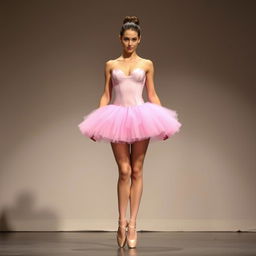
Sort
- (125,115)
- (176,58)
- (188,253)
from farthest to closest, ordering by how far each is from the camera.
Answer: (176,58)
(125,115)
(188,253)

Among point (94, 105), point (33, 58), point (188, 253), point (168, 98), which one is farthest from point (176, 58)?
point (188, 253)

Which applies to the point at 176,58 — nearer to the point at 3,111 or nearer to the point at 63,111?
the point at 63,111

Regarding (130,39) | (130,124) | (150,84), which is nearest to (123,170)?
(130,124)

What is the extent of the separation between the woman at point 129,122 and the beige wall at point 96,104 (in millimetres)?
1346

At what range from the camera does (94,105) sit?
17.2 ft

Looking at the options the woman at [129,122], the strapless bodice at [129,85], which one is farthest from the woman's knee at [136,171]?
the strapless bodice at [129,85]

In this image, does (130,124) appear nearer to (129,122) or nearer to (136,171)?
(129,122)

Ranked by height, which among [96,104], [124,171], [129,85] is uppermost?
[96,104]

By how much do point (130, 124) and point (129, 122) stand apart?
Result: 1 centimetres

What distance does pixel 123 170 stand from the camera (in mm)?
3773

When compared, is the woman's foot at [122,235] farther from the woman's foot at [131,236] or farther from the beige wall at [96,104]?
the beige wall at [96,104]

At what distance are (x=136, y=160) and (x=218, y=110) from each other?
5.14ft

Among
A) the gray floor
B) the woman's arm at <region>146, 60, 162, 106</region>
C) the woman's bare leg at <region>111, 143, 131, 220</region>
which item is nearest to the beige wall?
the gray floor

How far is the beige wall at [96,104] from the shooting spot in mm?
5191
